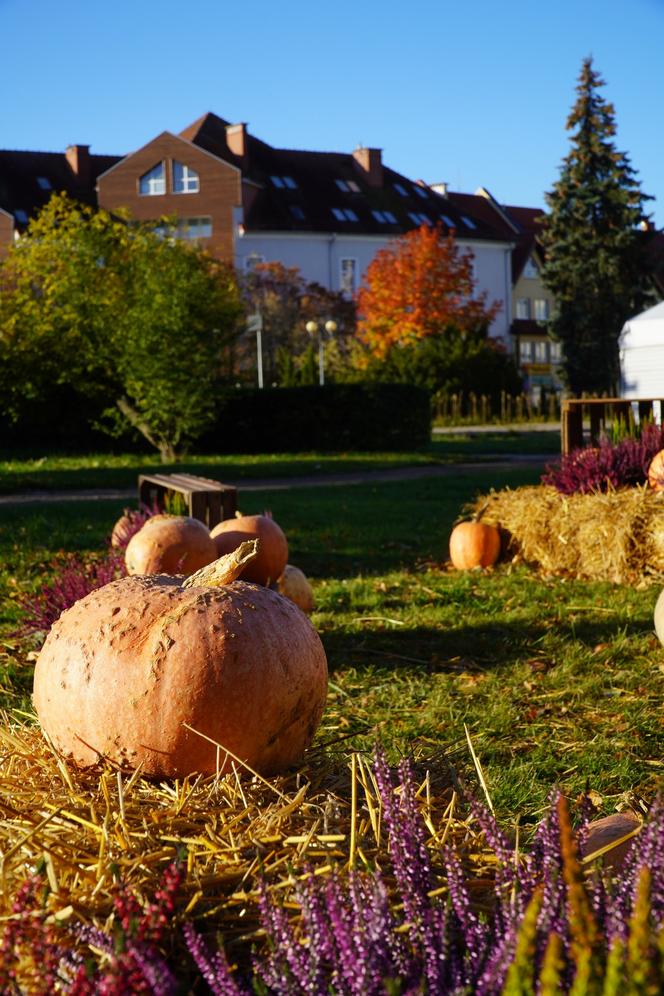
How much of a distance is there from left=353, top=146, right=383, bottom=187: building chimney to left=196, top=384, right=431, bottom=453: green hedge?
37.9 meters

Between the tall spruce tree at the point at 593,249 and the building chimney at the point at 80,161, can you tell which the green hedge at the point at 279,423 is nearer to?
the tall spruce tree at the point at 593,249

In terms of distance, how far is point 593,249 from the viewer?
43.8 m

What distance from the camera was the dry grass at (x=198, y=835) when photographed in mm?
1969

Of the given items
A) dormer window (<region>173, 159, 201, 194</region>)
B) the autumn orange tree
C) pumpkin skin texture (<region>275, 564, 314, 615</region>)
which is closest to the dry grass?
pumpkin skin texture (<region>275, 564, 314, 615</region>)

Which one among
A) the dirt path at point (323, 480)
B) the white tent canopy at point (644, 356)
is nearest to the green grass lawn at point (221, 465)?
the dirt path at point (323, 480)

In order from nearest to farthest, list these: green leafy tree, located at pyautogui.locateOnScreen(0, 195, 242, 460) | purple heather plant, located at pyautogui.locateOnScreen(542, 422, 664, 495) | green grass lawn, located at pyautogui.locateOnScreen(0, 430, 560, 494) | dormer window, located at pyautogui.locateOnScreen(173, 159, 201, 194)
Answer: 1. purple heather plant, located at pyautogui.locateOnScreen(542, 422, 664, 495)
2. green grass lawn, located at pyautogui.locateOnScreen(0, 430, 560, 494)
3. green leafy tree, located at pyautogui.locateOnScreen(0, 195, 242, 460)
4. dormer window, located at pyautogui.locateOnScreen(173, 159, 201, 194)

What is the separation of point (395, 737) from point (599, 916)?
264cm

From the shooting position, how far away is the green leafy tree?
21.1 metres

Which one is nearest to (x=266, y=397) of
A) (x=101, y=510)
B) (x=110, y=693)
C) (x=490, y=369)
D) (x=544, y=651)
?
(x=101, y=510)

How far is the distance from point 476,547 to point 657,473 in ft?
4.95

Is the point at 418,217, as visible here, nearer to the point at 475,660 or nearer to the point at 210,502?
the point at 210,502

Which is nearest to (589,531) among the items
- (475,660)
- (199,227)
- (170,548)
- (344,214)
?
(475,660)

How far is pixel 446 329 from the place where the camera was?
4106cm

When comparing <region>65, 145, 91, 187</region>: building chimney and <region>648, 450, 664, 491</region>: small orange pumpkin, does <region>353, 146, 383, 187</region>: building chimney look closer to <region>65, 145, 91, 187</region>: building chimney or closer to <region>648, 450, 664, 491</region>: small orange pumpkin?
<region>65, 145, 91, 187</region>: building chimney
